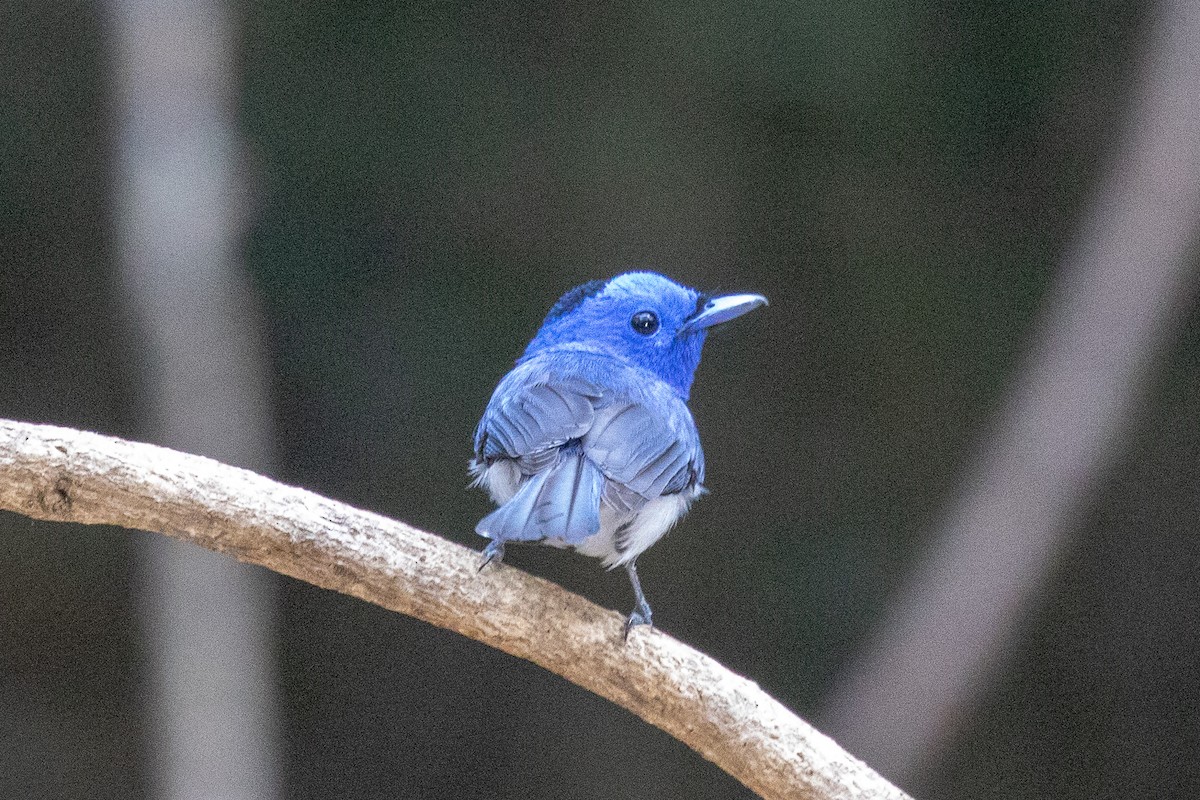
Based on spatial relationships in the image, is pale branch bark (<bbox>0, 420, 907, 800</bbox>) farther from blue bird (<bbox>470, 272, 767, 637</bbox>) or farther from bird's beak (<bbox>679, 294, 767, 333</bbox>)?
bird's beak (<bbox>679, 294, 767, 333</bbox>)

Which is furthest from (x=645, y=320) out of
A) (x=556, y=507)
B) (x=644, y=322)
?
(x=556, y=507)

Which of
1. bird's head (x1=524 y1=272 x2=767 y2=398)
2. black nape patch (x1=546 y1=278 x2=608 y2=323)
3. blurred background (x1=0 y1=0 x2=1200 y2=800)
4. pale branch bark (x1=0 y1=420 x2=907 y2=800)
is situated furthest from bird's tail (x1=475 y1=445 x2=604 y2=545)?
blurred background (x1=0 y1=0 x2=1200 y2=800)

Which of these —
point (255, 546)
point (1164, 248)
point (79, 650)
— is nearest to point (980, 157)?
point (1164, 248)

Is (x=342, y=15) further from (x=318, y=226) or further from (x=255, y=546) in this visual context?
(x=255, y=546)

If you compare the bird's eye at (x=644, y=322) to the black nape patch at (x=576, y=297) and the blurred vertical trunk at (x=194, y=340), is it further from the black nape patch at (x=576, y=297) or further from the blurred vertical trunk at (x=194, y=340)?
the blurred vertical trunk at (x=194, y=340)

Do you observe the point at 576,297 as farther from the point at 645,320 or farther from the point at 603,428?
the point at 603,428

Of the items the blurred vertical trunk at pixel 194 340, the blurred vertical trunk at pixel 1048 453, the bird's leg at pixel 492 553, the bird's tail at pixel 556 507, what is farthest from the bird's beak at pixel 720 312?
the blurred vertical trunk at pixel 194 340
